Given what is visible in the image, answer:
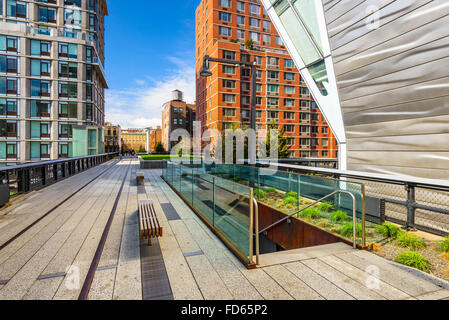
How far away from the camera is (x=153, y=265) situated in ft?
12.1

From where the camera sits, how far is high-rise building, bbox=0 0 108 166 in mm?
36031

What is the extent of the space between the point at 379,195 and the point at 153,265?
20.0 feet

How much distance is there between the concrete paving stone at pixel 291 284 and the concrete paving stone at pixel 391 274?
1.12m

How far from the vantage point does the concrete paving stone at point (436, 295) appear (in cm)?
287

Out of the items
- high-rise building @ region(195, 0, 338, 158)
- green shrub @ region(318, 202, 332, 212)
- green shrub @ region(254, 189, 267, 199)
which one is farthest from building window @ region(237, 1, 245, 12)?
green shrub @ region(318, 202, 332, 212)

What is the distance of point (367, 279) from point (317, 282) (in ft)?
2.33

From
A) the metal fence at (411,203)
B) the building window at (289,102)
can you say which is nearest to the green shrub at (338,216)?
the metal fence at (411,203)

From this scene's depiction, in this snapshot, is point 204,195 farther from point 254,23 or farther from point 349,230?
point 254,23

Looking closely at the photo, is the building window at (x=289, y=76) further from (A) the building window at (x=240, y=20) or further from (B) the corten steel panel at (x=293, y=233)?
(B) the corten steel panel at (x=293, y=233)

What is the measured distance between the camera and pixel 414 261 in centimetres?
374

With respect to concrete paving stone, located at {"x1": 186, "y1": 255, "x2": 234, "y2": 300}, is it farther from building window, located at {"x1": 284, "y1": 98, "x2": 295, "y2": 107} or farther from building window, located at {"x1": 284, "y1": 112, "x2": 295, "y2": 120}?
building window, located at {"x1": 284, "y1": 98, "x2": 295, "y2": 107}
